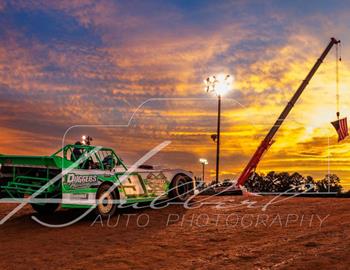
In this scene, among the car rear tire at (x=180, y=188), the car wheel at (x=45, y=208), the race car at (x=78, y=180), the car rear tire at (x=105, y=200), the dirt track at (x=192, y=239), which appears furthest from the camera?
the car rear tire at (x=180, y=188)

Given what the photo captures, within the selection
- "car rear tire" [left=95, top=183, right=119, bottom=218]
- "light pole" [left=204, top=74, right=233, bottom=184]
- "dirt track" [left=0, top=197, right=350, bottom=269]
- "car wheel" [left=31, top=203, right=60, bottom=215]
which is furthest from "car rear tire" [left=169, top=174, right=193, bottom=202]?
"light pole" [left=204, top=74, right=233, bottom=184]

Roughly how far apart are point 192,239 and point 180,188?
470cm

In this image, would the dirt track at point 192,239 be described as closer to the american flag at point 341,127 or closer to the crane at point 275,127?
Answer: the american flag at point 341,127

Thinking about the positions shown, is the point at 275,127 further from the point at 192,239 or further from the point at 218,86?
the point at 192,239

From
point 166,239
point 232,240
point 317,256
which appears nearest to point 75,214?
point 166,239

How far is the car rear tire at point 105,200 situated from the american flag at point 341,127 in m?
21.0

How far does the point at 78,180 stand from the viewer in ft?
36.0

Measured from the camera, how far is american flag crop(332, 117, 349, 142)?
29.3 meters

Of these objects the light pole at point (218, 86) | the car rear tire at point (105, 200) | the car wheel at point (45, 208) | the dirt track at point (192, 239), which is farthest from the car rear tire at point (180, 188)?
the light pole at point (218, 86)

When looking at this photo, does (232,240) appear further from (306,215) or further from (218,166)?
(218,166)

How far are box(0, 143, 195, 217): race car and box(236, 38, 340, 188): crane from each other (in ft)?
67.0

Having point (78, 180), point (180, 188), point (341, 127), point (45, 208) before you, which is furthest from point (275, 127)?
point (78, 180)

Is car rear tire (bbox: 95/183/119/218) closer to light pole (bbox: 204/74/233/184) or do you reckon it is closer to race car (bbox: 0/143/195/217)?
race car (bbox: 0/143/195/217)

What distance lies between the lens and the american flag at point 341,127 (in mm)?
29331
